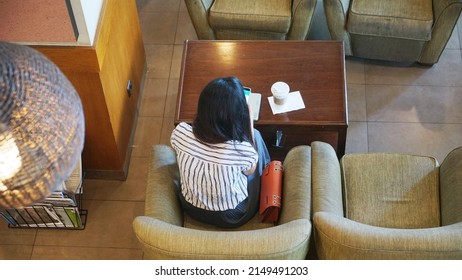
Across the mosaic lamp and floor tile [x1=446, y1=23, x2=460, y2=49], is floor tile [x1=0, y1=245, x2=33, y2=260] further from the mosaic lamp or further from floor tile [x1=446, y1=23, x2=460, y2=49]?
floor tile [x1=446, y1=23, x2=460, y2=49]

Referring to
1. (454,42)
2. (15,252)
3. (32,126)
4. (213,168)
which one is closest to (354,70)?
(454,42)

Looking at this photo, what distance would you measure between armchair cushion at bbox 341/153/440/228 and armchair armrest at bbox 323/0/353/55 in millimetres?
969

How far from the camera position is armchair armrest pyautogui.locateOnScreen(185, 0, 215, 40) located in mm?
3092

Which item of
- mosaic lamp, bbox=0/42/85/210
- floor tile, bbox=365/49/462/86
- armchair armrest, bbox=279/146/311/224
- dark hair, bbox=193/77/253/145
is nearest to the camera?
mosaic lamp, bbox=0/42/85/210

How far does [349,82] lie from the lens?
328 centimetres

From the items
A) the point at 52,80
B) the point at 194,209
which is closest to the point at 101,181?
the point at 194,209

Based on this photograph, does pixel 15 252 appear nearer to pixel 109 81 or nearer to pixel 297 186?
pixel 109 81

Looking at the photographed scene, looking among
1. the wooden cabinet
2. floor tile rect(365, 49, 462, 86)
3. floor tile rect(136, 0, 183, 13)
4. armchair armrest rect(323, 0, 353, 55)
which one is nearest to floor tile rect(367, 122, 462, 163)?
floor tile rect(365, 49, 462, 86)

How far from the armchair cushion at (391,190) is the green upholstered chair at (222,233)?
28cm

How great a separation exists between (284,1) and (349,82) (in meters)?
0.62

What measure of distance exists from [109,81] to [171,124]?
68 cm

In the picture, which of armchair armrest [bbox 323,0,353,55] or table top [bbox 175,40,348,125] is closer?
table top [bbox 175,40,348,125]

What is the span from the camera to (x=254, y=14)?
10.2ft

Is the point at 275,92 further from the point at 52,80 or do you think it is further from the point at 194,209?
the point at 52,80
